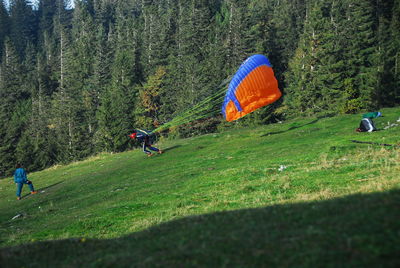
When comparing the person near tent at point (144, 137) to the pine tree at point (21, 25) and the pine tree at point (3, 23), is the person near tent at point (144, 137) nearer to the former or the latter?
the pine tree at point (21, 25)

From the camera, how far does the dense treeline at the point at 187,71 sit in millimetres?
62906

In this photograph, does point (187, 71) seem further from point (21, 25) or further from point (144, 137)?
point (21, 25)

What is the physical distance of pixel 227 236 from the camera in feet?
23.6

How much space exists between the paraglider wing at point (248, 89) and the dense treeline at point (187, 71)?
62.3ft

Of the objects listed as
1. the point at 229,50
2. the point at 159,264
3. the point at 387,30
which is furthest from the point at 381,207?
the point at 229,50

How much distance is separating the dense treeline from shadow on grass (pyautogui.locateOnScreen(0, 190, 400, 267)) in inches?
1422

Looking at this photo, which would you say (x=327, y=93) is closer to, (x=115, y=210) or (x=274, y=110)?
(x=274, y=110)

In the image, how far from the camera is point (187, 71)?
260 ft

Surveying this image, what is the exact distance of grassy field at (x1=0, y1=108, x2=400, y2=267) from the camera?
602cm

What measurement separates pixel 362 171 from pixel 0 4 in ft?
647

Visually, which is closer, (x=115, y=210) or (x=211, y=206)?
(x=211, y=206)

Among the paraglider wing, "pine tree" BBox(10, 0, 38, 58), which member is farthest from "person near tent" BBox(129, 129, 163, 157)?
"pine tree" BBox(10, 0, 38, 58)

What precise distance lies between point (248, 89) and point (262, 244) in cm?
2142

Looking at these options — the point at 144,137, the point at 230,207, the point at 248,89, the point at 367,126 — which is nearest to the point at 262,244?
the point at 230,207
